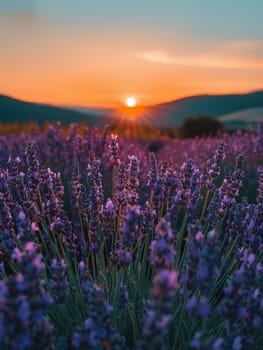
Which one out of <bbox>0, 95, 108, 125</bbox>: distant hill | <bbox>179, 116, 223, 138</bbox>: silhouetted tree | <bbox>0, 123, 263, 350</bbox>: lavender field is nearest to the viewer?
<bbox>0, 123, 263, 350</bbox>: lavender field

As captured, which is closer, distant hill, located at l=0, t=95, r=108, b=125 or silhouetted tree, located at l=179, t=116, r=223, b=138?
silhouetted tree, located at l=179, t=116, r=223, b=138

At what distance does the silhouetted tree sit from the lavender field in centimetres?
1694

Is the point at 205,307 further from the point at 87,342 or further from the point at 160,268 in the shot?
the point at 87,342

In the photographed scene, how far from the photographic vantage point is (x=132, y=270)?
259 centimetres

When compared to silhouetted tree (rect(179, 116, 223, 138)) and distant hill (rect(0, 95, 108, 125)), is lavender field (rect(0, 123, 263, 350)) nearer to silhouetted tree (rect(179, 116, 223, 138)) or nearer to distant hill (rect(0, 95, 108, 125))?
silhouetted tree (rect(179, 116, 223, 138))

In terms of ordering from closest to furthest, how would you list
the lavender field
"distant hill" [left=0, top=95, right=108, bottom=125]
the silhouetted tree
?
the lavender field → the silhouetted tree → "distant hill" [left=0, top=95, right=108, bottom=125]

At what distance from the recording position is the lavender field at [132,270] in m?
1.23

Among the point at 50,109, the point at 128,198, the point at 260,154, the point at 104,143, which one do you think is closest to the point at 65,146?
the point at 104,143

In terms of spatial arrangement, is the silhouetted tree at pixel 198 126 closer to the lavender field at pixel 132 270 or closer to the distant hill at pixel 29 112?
the lavender field at pixel 132 270

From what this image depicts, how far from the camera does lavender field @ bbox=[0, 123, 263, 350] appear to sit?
1232 mm

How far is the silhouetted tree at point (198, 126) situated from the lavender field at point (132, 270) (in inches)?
667

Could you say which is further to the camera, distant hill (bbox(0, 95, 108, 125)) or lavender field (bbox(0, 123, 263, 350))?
distant hill (bbox(0, 95, 108, 125))

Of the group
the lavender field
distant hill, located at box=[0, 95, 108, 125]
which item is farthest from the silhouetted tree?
distant hill, located at box=[0, 95, 108, 125]

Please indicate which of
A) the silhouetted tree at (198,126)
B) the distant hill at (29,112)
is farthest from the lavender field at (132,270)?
the distant hill at (29,112)
